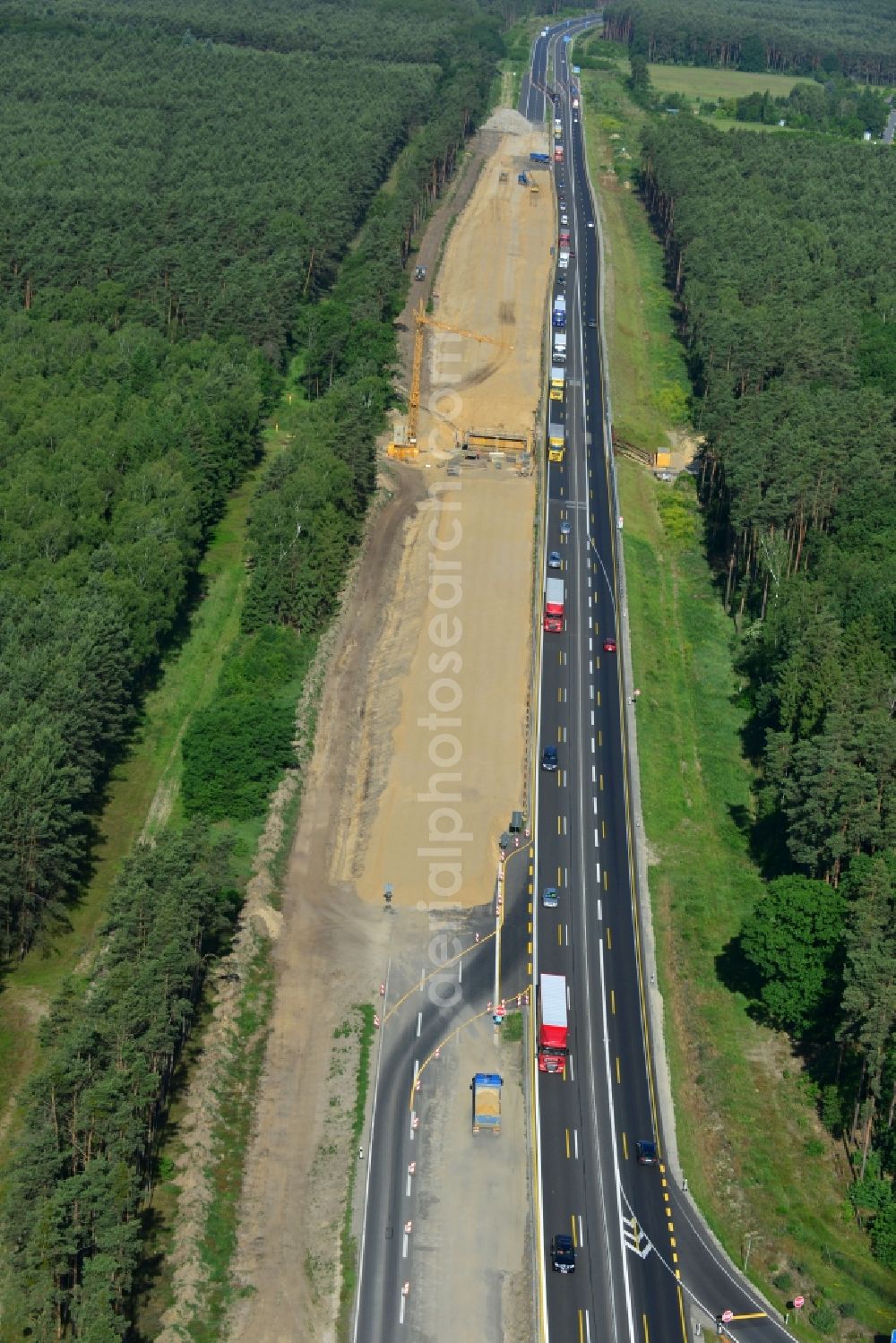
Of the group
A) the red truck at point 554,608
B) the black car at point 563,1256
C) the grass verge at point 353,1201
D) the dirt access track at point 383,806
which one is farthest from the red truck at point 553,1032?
the red truck at point 554,608

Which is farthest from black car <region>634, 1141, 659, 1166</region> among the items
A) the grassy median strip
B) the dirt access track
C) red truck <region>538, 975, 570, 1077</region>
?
red truck <region>538, 975, 570, 1077</region>

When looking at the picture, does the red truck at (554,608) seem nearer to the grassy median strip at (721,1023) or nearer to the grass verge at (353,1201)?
the grassy median strip at (721,1023)

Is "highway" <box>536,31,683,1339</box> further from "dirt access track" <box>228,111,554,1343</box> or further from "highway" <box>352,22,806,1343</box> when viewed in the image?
"dirt access track" <box>228,111,554,1343</box>

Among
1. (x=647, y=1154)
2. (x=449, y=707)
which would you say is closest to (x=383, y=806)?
(x=449, y=707)

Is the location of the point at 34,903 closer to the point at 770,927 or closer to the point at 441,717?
the point at 441,717

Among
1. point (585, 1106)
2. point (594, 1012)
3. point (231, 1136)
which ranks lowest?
point (231, 1136)

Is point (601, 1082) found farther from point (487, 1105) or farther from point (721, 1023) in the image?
point (721, 1023)
